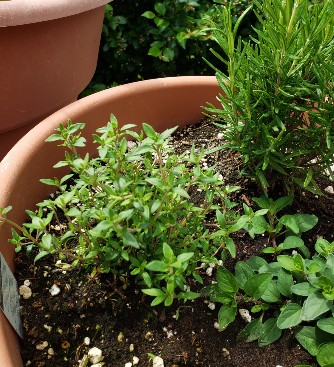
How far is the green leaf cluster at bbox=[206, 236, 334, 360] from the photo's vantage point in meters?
1.03

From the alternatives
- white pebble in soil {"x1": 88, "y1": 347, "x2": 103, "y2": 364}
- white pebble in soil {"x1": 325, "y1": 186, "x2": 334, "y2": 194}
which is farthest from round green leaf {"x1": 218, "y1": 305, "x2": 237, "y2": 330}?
white pebble in soil {"x1": 325, "y1": 186, "x2": 334, "y2": 194}

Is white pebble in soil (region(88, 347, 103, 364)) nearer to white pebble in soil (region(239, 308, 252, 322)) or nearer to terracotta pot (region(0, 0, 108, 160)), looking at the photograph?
white pebble in soil (region(239, 308, 252, 322))

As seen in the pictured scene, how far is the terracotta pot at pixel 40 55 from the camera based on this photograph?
4.39ft

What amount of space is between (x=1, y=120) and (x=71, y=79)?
0.87 feet

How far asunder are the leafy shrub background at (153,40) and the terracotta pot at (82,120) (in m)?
0.53

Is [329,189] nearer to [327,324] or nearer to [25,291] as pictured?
[327,324]

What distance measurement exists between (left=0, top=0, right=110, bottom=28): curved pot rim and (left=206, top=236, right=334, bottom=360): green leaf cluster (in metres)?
0.82

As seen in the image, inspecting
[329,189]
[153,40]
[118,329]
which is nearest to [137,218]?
[118,329]

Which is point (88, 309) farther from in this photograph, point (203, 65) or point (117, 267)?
point (203, 65)

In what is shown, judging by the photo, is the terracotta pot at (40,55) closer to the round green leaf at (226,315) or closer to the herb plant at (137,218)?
the herb plant at (137,218)

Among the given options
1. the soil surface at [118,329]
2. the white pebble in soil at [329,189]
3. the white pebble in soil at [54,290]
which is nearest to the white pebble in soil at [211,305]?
the soil surface at [118,329]

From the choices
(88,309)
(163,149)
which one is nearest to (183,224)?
(163,149)

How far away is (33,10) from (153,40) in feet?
3.18

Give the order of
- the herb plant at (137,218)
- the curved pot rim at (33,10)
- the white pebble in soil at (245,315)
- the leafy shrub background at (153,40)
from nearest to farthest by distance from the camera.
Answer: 1. the herb plant at (137,218)
2. the white pebble in soil at (245,315)
3. the curved pot rim at (33,10)
4. the leafy shrub background at (153,40)
